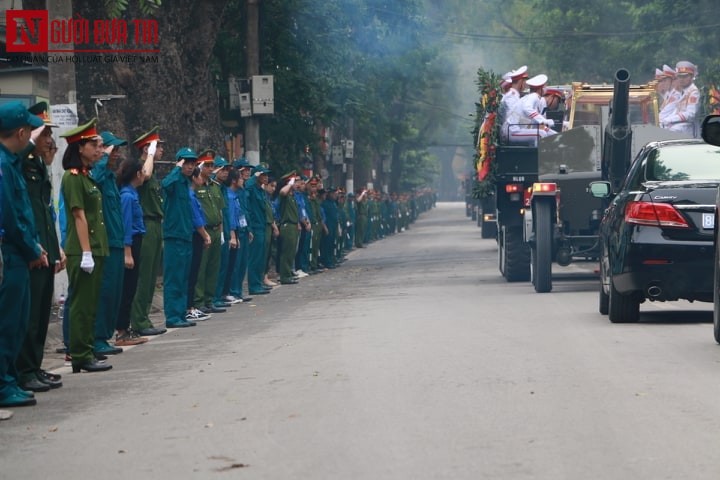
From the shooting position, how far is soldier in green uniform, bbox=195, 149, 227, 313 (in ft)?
61.8

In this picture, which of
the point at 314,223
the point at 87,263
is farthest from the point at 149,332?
the point at 314,223

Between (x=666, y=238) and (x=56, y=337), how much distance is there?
6.28 m

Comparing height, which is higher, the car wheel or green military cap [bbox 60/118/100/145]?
green military cap [bbox 60/118/100/145]

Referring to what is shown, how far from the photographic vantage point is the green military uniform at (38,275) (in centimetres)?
1112

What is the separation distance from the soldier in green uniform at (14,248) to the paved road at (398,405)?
324mm

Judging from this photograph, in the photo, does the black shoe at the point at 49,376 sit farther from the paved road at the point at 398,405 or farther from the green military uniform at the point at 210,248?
the green military uniform at the point at 210,248

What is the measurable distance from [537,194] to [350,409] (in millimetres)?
11154

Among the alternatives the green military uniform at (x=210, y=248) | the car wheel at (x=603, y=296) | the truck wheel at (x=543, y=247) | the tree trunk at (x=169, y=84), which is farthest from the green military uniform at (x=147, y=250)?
the tree trunk at (x=169, y=84)

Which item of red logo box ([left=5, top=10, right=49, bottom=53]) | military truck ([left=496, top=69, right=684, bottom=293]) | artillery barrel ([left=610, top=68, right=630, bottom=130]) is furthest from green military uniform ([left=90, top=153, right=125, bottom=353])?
artillery barrel ([left=610, top=68, right=630, bottom=130])

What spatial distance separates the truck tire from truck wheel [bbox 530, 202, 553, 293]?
10.6 feet

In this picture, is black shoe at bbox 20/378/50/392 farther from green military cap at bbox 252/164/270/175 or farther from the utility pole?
the utility pole

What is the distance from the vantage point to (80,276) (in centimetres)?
1233

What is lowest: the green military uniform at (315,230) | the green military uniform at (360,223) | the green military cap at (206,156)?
the green military uniform at (360,223)

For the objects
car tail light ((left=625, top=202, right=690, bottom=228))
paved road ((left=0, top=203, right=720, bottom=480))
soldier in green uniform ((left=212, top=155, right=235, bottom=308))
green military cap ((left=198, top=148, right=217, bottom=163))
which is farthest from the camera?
soldier in green uniform ((left=212, top=155, right=235, bottom=308))
